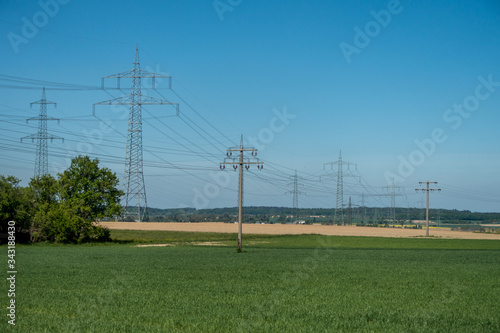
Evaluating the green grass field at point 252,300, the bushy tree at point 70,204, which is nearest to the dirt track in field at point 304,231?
the bushy tree at point 70,204

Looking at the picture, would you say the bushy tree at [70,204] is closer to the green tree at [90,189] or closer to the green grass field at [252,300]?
the green tree at [90,189]

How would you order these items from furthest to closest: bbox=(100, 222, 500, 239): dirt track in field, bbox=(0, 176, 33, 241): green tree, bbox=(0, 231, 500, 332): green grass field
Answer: bbox=(100, 222, 500, 239): dirt track in field
bbox=(0, 176, 33, 241): green tree
bbox=(0, 231, 500, 332): green grass field

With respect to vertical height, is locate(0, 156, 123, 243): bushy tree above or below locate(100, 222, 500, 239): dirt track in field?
above

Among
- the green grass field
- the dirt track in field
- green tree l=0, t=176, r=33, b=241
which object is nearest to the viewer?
the green grass field

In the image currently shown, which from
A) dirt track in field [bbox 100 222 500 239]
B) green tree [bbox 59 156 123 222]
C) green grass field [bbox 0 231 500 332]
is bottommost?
dirt track in field [bbox 100 222 500 239]

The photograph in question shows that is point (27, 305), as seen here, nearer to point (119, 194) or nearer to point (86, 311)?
point (86, 311)

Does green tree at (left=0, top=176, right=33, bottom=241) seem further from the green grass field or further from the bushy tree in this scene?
the green grass field

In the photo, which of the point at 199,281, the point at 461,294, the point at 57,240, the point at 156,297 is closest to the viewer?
the point at 156,297

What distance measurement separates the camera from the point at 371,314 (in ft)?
59.6

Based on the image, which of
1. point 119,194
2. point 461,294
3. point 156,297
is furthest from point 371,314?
point 119,194

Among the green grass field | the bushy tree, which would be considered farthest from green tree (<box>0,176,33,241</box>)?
the green grass field

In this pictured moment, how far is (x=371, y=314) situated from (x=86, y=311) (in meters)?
10.3

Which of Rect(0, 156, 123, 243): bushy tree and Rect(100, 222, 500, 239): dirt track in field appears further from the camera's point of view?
Rect(100, 222, 500, 239): dirt track in field

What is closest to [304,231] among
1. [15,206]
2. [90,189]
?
[90,189]
